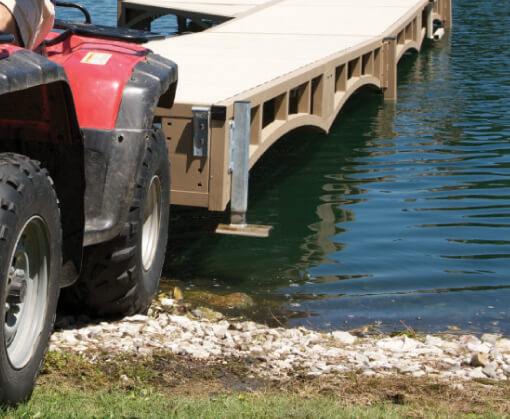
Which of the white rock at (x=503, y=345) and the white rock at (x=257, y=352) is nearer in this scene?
the white rock at (x=257, y=352)

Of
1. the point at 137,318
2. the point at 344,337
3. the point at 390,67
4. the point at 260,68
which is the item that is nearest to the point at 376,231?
the point at 260,68

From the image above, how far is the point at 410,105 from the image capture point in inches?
575

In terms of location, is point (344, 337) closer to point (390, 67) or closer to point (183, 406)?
point (183, 406)

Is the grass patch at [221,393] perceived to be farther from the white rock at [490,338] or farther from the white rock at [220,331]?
the white rock at [490,338]

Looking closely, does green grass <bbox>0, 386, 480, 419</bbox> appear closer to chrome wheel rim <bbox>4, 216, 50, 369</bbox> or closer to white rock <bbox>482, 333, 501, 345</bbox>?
chrome wheel rim <bbox>4, 216, 50, 369</bbox>

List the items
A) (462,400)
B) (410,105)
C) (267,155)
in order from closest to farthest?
(462,400) → (267,155) → (410,105)

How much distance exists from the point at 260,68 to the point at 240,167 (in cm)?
254

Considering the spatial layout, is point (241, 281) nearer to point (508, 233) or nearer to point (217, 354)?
point (217, 354)

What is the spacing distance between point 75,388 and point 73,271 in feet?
1.79

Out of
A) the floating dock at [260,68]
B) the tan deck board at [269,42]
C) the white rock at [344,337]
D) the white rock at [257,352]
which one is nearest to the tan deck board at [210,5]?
the floating dock at [260,68]

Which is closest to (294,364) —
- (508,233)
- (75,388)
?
(75,388)

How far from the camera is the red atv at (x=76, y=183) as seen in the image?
3.25 meters

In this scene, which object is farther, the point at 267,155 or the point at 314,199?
the point at 267,155

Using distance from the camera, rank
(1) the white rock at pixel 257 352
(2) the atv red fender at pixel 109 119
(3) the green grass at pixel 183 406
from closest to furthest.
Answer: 1. (3) the green grass at pixel 183 406
2. (2) the atv red fender at pixel 109 119
3. (1) the white rock at pixel 257 352
